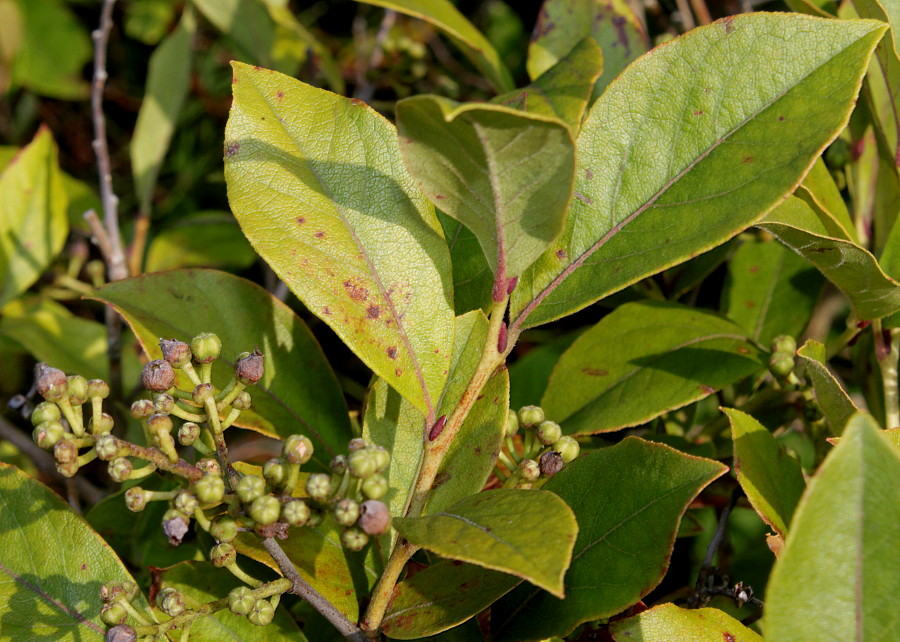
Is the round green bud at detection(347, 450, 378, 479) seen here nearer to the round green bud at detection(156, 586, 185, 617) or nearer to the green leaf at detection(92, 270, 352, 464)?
the round green bud at detection(156, 586, 185, 617)

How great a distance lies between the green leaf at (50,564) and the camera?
123 centimetres

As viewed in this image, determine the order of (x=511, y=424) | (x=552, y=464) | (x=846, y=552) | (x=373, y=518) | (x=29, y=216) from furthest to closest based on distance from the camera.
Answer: (x=29, y=216), (x=511, y=424), (x=552, y=464), (x=373, y=518), (x=846, y=552)

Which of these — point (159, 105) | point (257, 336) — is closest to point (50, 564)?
point (257, 336)

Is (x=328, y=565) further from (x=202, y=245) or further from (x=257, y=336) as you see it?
(x=202, y=245)

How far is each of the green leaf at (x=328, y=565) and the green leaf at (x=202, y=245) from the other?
1497mm

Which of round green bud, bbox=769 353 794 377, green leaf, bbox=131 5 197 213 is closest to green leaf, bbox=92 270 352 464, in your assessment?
round green bud, bbox=769 353 794 377

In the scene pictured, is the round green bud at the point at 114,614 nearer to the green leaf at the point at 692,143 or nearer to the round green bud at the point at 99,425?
the round green bud at the point at 99,425

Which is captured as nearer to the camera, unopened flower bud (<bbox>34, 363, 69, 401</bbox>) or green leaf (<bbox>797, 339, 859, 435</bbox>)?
unopened flower bud (<bbox>34, 363, 69, 401</bbox>)

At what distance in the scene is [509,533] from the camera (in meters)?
0.90

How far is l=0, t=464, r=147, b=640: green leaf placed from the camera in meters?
1.23

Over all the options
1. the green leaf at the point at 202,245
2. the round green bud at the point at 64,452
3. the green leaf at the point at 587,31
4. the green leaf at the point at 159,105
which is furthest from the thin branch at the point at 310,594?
the green leaf at the point at 159,105

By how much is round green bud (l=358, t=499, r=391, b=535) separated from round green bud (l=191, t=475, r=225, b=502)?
0.17 metres

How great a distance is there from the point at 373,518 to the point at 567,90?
0.68m

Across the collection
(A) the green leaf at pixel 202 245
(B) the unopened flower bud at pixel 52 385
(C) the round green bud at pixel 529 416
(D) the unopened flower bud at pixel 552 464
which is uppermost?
(B) the unopened flower bud at pixel 52 385
